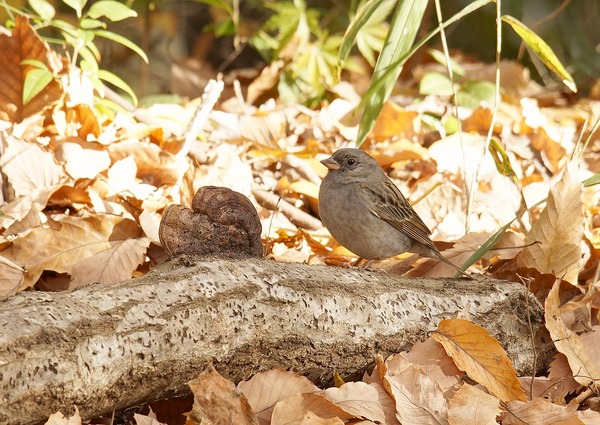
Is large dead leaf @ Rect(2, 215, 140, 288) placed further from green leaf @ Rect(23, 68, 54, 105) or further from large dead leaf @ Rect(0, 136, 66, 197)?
green leaf @ Rect(23, 68, 54, 105)

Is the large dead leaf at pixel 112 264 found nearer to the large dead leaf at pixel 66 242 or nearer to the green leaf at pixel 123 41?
the large dead leaf at pixel 66 242

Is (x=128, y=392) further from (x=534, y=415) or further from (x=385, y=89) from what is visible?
Result: (x=385, y=89)

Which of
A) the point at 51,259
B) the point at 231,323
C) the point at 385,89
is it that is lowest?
the point at 51,259

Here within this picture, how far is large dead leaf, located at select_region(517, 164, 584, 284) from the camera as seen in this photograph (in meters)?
3.52

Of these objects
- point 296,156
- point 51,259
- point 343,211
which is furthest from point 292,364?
point 296,156

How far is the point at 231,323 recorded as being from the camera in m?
2.58

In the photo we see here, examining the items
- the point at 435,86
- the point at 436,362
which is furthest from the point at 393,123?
the point at 436,362

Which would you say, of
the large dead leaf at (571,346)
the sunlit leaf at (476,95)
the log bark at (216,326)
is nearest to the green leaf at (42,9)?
the log bark at (216,326)

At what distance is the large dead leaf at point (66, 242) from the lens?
10.8ft

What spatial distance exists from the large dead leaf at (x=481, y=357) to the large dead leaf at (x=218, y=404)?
84 cm

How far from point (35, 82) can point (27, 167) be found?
466 mm

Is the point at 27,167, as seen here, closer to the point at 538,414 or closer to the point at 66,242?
the point at 66,242

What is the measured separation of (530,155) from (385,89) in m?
2.52

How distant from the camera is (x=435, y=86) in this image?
6.02 m
